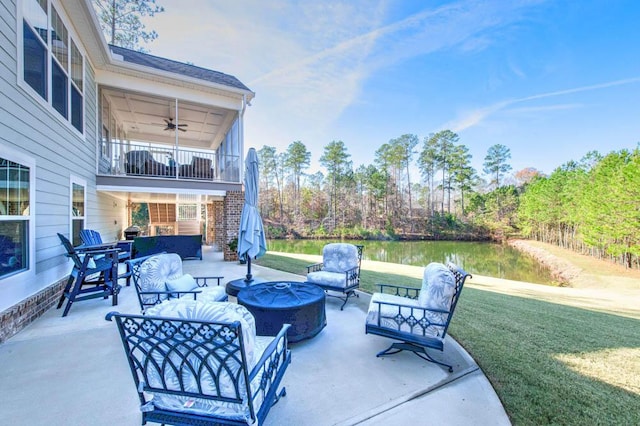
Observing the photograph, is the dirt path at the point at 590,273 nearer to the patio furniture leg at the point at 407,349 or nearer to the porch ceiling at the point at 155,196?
the patio furniture leg at the point at 407,349

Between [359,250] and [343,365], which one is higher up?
[359,250]

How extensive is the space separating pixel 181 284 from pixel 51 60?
4469mm

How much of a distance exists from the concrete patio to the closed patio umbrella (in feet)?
6.46

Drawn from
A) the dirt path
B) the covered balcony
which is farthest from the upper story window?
the dirt path

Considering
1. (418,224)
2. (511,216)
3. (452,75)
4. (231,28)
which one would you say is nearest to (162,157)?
(231,28)

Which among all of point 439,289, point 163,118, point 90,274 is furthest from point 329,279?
point 163,118

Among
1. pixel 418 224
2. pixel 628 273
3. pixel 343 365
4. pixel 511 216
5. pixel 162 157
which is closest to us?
pixel 343 365

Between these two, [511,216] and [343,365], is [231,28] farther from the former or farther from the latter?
[511,216]

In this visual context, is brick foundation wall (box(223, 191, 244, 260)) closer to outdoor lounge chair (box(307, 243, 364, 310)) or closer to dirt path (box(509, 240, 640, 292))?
outdoor lounge chair (box(307, 243, 364, 310))

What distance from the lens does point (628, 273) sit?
1309 centimetres

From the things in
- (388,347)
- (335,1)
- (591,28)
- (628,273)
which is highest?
(591,28)

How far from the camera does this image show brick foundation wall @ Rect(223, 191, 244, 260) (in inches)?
349

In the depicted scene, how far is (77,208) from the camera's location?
5969mm

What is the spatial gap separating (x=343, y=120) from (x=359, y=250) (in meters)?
25.5
